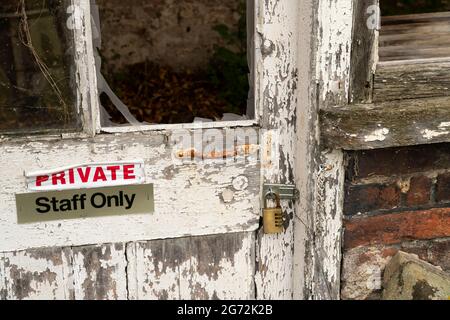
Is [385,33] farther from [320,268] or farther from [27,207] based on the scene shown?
[27,207]

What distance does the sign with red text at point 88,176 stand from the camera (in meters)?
1.52

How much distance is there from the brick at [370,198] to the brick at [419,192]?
1.2 inches

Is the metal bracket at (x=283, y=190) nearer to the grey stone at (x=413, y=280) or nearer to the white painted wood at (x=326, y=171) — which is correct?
the white painted wood at (x=326, y=171)

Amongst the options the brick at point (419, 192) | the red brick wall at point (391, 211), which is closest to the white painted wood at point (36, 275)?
the red brick wall at point (391, 211)

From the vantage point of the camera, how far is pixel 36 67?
1.47 meters

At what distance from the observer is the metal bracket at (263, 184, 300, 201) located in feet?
5.32

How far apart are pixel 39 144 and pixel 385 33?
967 millimetres

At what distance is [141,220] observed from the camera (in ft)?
5.25

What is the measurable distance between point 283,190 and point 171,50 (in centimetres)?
369

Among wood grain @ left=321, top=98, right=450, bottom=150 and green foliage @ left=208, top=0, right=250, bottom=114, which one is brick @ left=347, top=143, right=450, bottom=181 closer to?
wood grain @ left=321, top=98, right=450, bottom=150

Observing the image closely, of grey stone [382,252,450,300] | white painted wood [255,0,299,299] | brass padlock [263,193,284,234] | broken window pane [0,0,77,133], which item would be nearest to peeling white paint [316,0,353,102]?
white painted wood [255,0,299,299]

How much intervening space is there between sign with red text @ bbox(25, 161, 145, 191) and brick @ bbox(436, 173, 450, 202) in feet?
2.43

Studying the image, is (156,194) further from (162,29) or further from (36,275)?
(162,29)

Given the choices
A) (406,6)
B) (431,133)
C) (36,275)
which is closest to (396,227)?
(431,133)
